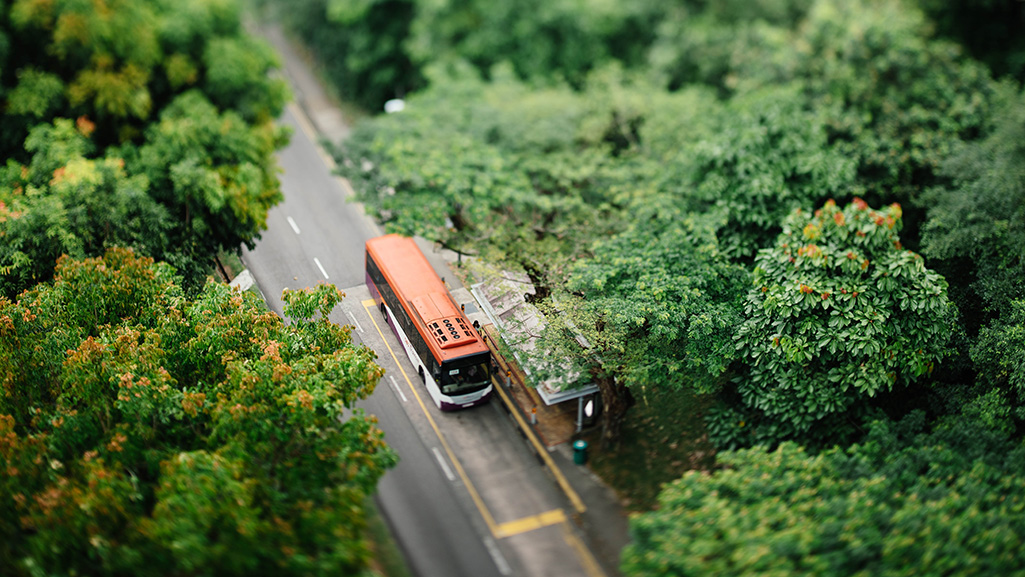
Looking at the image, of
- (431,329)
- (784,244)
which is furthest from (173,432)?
(784,244)

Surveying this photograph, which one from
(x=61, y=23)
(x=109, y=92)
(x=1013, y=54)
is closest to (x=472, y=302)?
(x=109, y=92)

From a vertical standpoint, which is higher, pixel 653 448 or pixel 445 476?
pixel 445 476

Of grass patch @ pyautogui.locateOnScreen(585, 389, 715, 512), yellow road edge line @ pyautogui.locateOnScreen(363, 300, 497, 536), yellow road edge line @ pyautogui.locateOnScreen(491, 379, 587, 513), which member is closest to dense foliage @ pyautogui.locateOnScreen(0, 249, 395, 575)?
yellow road edge line @ pyautogui.locateOnScreen(363, 300, 497, 536)

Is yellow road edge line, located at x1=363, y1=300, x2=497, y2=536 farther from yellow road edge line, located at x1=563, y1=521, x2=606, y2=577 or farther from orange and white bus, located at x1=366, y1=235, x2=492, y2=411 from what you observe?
yellow road edge line, located at x1=563, y1=521, x2=606, y2=577

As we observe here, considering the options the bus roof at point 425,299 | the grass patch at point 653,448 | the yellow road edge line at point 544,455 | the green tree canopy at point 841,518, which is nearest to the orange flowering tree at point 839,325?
the grass patch at point 653,448

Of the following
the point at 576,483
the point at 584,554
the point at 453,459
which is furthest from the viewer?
the point at 453,459

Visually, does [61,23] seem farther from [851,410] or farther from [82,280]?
[851,410]

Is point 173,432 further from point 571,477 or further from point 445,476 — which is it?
point 571,477

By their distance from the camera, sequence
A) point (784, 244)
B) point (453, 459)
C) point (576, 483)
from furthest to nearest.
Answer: point (453, 459), point (784, 244), point (576, 483)

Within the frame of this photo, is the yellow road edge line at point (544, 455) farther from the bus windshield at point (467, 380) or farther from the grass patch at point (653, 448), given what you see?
the grass patch at point (653, 448)
